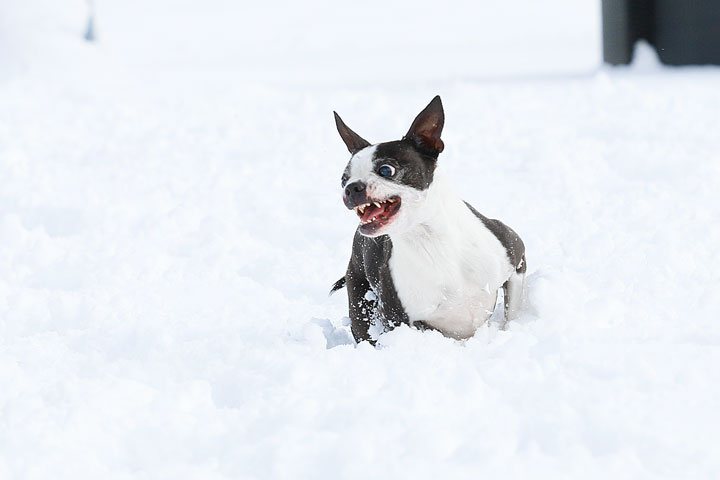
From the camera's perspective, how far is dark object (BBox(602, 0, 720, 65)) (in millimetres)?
10242

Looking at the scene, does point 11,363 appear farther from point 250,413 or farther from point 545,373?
point 545,373

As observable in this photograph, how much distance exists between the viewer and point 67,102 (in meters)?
10.3

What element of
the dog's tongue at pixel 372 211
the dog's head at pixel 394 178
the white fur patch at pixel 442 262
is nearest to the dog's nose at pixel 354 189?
the dog's head at pixel 394 178

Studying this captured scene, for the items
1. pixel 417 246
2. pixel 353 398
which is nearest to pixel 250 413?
pixel 353 398

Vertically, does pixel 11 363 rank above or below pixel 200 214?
above

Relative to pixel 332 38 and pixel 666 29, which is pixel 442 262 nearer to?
pixel 666 29

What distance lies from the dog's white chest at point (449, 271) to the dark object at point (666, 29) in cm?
→ 765

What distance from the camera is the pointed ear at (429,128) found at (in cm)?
343

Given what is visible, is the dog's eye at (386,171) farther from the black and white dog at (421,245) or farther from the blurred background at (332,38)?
the blurred background at (332,38)

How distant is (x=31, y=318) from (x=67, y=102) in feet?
19.9

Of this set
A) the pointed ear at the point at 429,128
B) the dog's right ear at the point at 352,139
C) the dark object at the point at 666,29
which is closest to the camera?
the pointed ear at the point at 429,128

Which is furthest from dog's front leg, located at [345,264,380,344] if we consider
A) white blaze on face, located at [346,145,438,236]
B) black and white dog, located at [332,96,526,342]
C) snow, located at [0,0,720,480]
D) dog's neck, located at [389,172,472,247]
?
white blaze on face, located at [346,145,438,236]

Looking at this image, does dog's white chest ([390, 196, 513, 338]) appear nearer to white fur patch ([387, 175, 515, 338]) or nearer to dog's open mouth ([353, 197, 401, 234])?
white fur patch ([387, 175, 515, 338])

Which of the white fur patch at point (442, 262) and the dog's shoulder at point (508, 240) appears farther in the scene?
the dog's shoulder at point (508, 240)
